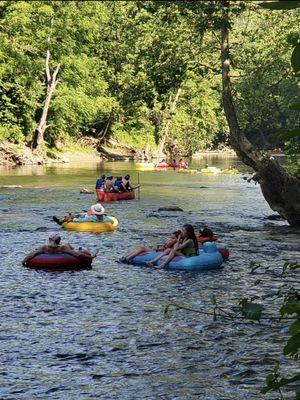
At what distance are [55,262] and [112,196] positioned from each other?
49.0ft

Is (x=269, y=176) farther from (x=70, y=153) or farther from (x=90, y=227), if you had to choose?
(x=70, y=153)

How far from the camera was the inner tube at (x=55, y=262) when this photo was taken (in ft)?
44.3

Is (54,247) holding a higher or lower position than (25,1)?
lower

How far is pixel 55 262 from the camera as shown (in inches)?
531

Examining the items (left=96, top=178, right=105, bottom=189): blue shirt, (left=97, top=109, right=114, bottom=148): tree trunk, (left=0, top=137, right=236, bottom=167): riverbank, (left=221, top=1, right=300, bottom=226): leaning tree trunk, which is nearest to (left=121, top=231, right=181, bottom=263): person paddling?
(left=221, top=1, right=300, bottom=226): leaning tree trunk

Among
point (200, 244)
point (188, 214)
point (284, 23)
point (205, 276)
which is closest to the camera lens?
point (205, 276)

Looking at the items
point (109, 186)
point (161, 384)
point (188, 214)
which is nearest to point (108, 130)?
point (109, 186)

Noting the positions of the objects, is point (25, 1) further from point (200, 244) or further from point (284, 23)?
point (200, 244)

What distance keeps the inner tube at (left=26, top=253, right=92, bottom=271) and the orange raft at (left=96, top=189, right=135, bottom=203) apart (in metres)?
14.2

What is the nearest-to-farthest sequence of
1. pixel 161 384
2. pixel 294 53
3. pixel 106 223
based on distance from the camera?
pixel 294 53, pixel 161 384, pixel 106 223

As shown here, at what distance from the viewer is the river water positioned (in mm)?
7293

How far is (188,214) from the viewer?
24125 millimetres

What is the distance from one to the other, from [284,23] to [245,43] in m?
1.72

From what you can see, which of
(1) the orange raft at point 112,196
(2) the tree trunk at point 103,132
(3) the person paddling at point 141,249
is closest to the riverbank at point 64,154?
(2) the tree trunk at point 103,132
